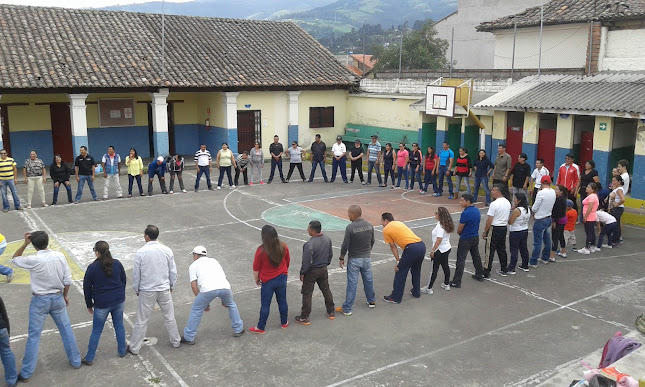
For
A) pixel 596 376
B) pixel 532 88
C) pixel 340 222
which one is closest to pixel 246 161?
pixel 340 222

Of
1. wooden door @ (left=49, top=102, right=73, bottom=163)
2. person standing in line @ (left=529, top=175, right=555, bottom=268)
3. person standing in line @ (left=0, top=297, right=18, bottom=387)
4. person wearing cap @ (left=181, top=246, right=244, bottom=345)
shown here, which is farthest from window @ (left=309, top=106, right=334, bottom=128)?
person standing in line @ (left=0, top=297, right=18, bottom=387)

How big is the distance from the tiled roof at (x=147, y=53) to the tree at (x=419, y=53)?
531 inches

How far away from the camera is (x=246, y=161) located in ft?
64.5

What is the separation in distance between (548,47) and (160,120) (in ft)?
48.0

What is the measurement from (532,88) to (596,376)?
47.6ft

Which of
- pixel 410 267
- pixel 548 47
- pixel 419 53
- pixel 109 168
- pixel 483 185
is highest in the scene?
pixel 419 53

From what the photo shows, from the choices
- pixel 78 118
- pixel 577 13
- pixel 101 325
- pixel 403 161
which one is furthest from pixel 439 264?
pixel 78 118

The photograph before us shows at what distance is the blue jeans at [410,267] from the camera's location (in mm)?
9203

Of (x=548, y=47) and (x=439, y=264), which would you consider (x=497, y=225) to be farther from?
(x=548, y=47)

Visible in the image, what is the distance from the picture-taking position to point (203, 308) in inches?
313

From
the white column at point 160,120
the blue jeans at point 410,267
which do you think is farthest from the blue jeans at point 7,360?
the white column at point 160,120

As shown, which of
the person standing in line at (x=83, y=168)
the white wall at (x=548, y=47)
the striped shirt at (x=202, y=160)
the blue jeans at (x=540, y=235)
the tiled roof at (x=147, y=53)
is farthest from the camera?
the tiled roof at (x=147, y=53)

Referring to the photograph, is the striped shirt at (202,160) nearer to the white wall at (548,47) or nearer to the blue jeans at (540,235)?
the blue jeans at (540,235)

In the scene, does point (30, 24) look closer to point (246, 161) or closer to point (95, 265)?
point (246, 161)
